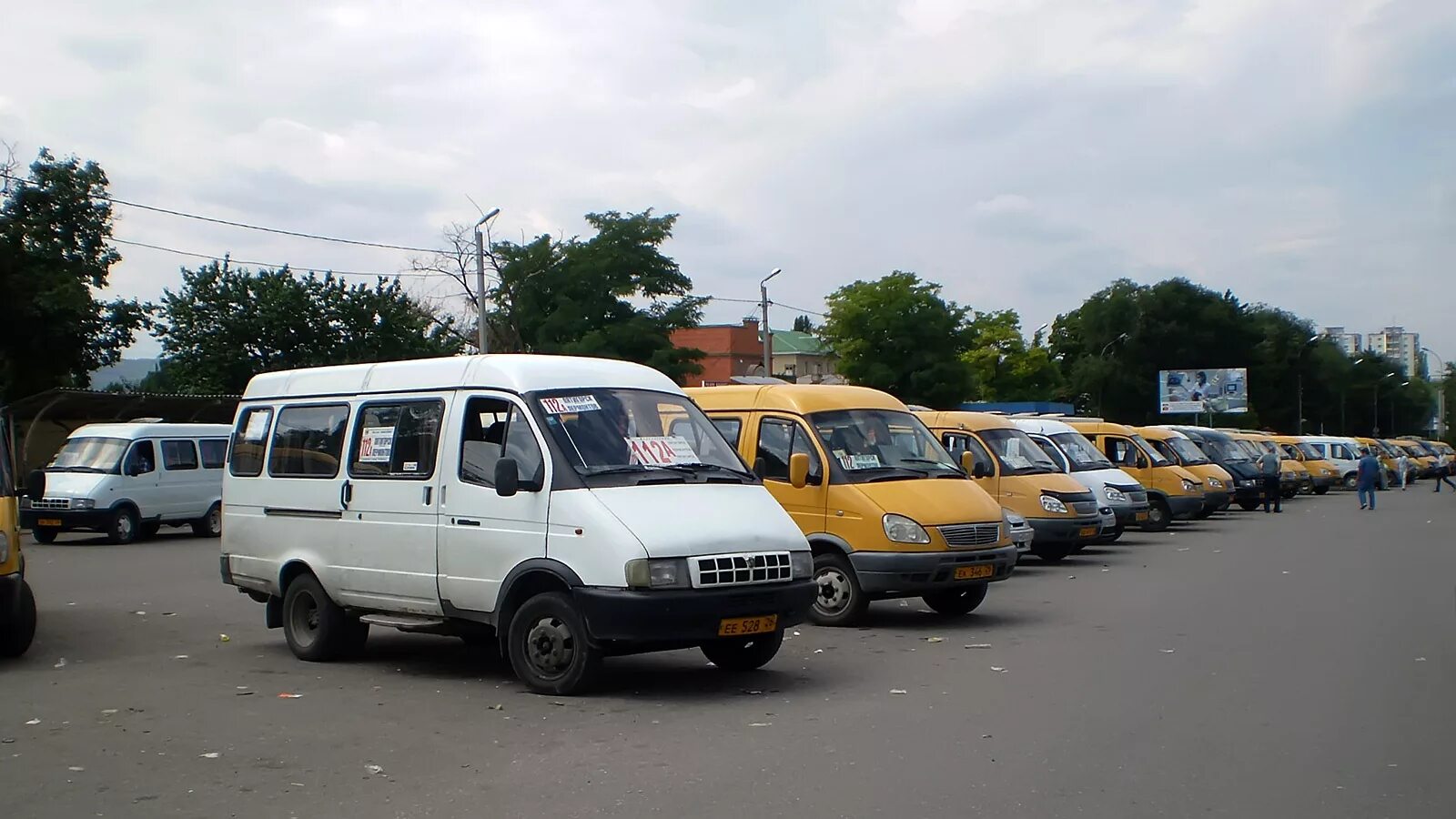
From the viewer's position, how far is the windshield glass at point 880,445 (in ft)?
42.2

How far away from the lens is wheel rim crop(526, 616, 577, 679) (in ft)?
29.1

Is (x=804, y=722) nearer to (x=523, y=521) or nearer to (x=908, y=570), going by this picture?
(x=523, y=521)

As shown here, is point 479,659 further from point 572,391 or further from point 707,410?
point 707,410

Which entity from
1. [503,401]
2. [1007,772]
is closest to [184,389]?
[503,401]

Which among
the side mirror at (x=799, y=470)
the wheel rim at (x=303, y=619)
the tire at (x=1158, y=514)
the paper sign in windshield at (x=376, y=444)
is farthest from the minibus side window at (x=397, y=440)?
the tire at (x=1158, y=514)

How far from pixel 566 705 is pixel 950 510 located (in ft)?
16.3

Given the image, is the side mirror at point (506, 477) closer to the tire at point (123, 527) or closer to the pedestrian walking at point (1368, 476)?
the tire at point (123, 527)

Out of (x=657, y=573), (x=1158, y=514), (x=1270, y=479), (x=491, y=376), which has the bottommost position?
(x=1158, y=514)

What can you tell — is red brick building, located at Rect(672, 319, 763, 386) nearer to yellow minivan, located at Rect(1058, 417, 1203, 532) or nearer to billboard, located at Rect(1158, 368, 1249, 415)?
billboard, located at Rect(1158, 368, 1249, 415)

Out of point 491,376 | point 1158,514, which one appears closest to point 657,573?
point 491,376

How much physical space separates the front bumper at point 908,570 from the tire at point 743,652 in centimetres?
246

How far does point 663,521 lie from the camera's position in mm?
8672

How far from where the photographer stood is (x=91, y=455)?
25906mm

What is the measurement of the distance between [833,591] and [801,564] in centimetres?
356
